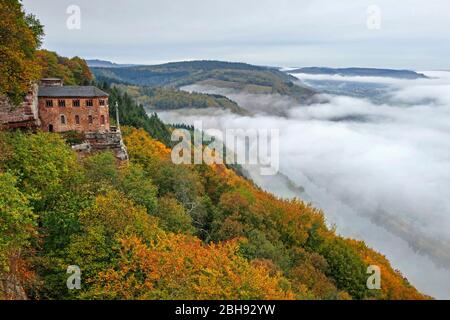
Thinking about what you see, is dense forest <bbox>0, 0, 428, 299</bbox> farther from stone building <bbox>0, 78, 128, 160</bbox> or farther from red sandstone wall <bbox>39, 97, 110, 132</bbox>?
red sandstone wall <bbox>39, 97, 110, 132</bbox>

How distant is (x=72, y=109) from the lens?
46406mm

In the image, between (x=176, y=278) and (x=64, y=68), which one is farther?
(x=64, y=68)

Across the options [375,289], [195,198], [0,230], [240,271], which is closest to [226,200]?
[195,198]

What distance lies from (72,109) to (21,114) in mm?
6400

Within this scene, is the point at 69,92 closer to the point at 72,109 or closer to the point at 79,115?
the point at 72,109

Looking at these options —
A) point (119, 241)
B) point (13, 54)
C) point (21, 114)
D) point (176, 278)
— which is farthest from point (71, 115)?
point (176, 278)

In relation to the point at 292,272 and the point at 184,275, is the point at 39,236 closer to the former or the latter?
the point at 184,275

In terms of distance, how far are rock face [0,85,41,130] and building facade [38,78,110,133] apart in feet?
→ 5.91

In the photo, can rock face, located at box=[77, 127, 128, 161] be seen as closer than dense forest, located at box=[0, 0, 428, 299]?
No

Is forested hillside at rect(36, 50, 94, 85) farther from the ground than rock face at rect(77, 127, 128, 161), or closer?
farther from the ground

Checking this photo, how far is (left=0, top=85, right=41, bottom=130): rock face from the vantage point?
39.1m

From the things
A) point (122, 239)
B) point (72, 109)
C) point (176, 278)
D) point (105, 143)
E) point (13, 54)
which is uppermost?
point (13, 54)

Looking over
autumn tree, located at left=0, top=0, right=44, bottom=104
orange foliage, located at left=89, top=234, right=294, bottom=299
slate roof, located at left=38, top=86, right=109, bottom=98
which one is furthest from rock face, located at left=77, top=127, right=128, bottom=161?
orange foliage, located at left=89, top=234, right=294, bottom=299
